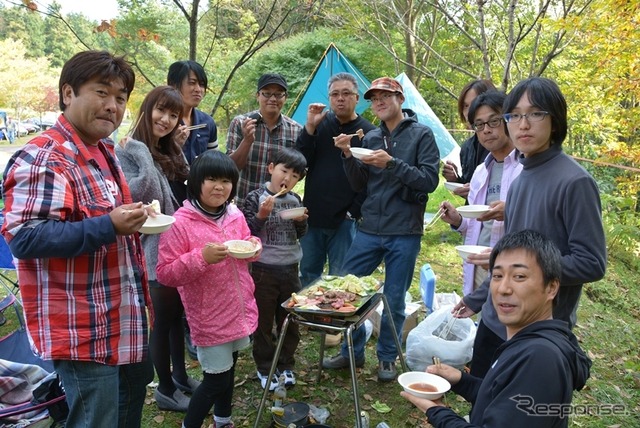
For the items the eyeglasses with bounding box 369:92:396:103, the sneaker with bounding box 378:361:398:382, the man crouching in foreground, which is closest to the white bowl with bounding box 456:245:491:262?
the man crouching in foreground

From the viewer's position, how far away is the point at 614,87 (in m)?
6.61

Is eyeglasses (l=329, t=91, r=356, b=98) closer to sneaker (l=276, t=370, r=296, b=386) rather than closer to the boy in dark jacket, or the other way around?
the boy in dark jacket

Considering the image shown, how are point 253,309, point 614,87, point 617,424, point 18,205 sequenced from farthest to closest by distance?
1. point 614,87
2. point 617,424
3. point 253,309
4. point 18,205

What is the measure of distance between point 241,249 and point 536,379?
1.61 metres

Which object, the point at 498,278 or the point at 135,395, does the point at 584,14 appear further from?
the point at 135,395

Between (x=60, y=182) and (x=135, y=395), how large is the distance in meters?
1.11

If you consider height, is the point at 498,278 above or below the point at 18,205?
below

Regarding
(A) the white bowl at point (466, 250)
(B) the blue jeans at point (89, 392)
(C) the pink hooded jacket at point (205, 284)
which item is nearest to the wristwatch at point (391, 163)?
(A) the white bowl at point (466, 250)

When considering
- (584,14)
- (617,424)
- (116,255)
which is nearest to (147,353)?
(116,255)

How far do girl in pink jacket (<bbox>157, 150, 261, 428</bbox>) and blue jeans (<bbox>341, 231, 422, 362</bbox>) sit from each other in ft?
3.49

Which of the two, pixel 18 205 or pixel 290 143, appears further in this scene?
pixel 290 143

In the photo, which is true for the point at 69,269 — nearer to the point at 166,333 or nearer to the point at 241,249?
the point at 241,249

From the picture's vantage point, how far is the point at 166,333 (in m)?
2.93

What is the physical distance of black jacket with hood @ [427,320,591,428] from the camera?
4.31 ft
